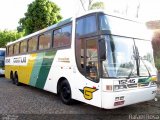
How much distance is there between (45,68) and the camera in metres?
10.4

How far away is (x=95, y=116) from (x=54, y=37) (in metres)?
4.07

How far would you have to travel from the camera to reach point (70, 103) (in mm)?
8477

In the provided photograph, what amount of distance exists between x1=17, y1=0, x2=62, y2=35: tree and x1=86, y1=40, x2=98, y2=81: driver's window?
18942 millimetres

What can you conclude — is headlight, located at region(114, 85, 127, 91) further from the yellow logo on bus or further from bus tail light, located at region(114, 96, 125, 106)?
the yellow logo on bus

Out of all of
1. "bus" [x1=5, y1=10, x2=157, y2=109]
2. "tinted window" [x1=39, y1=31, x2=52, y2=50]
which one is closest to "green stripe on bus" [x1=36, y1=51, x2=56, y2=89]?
"bus" [x1=5, y1=10, x2=157, y2=109]

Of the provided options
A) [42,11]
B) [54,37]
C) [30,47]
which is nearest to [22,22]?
[42,11]

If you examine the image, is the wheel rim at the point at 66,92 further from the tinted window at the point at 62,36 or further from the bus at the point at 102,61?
the tinted window at the point at 62,36

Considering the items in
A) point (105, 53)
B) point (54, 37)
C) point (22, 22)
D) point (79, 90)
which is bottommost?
point (79, 90)

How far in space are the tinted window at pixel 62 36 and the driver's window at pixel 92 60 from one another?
1459 mm

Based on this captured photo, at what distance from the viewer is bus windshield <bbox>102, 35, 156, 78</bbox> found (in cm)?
654

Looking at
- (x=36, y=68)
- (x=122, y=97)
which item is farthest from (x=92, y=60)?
(x=36, y=68)

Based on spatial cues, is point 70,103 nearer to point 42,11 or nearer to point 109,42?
point 109,42

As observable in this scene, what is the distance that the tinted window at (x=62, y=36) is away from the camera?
8605mm

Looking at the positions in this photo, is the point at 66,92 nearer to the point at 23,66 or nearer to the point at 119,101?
the point at 119,101
